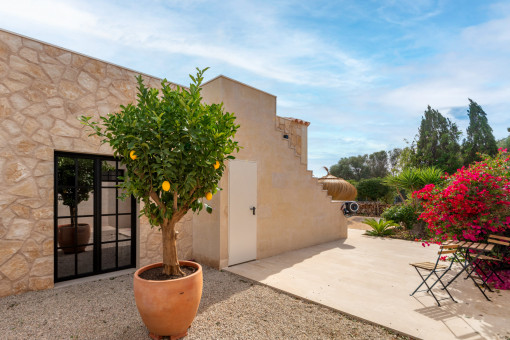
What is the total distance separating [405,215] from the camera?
9.09 metres

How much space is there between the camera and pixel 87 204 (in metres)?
4.65

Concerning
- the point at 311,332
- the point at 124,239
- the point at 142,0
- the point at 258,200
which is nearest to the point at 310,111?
the point at 258,200

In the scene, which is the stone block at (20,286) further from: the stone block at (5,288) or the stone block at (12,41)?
the stone block at (12,41)

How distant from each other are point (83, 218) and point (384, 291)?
17.0 feet

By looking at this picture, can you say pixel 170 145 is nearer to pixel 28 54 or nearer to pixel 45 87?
pixel 45 87

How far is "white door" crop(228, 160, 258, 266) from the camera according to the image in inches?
213

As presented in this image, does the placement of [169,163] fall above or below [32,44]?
below

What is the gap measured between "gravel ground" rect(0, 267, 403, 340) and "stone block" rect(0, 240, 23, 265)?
0.58 meters

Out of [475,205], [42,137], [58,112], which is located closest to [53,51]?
[58,112]

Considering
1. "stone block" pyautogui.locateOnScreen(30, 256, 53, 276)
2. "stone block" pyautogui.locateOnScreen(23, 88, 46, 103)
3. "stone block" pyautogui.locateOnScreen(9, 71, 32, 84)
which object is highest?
"stone block" pyautogui.locateOnScreen(9, 71, 32, 84)

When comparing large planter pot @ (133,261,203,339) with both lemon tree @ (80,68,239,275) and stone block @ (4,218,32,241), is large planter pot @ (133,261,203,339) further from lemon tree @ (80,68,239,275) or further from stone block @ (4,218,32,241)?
stone block @ (4,218,32,241)

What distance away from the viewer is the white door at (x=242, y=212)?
17.7ft

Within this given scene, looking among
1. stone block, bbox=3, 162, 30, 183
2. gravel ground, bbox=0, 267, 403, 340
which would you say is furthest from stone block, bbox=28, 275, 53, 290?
stone block, bbox=3, 162, 30, 183

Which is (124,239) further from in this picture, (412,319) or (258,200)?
(412,319)
